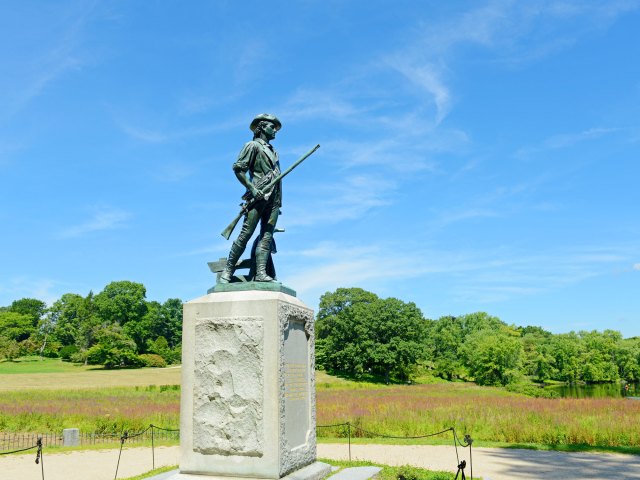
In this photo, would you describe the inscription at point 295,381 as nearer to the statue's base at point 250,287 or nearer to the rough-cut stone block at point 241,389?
the rough-cut stone block at point 241,389

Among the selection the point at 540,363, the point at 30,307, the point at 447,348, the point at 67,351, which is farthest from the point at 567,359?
the point at 30,307

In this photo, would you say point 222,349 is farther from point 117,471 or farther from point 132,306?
point 132,306

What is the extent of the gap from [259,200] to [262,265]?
1.01 m

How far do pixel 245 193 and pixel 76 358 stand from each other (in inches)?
2643

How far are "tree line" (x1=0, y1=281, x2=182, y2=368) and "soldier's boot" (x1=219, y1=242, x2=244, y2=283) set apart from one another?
6120cm

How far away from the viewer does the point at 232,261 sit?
26.7ft

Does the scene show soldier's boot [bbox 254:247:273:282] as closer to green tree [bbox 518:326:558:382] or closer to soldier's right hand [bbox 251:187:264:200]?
soldier's right hand [bbox 251:187:264:200]

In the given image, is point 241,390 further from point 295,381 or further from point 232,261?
point 232,261

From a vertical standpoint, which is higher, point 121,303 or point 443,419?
point 121,303

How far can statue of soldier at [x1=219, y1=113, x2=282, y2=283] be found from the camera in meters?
8.02

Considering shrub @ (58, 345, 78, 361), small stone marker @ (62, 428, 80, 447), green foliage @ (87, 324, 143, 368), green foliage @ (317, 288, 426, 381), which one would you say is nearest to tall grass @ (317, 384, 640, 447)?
small stone marker @ (62, 428, 80, 447)

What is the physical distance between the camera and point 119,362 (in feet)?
212

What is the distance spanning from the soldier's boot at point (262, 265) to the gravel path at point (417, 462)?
588 cm

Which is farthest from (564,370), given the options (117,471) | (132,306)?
(117,471)
